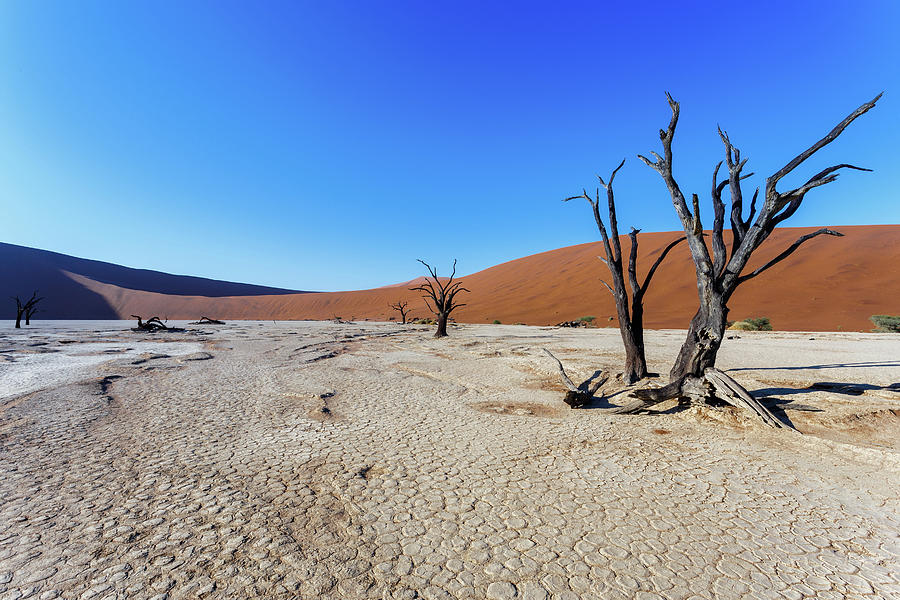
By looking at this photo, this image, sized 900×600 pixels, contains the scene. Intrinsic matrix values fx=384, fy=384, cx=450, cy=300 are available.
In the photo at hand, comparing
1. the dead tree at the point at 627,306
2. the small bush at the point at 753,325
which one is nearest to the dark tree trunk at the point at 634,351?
the dead tree at the point at 627,306

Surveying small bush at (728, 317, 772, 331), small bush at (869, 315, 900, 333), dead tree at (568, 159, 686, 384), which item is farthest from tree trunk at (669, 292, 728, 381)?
small bush at (869, 315, 900, 333)

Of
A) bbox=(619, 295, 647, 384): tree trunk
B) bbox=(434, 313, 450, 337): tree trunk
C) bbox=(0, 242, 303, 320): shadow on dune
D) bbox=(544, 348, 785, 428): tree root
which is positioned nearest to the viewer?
bbox=(544, 348, 785, 428): tree root

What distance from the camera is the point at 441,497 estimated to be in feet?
8.90

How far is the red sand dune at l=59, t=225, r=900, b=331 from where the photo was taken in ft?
75.6

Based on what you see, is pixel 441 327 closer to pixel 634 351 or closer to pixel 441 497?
pixel 634 351

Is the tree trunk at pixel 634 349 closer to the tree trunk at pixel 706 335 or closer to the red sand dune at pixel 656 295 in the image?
the tree trunk at pixel 706 335

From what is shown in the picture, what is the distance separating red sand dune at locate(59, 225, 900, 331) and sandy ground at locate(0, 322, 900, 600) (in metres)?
20.9

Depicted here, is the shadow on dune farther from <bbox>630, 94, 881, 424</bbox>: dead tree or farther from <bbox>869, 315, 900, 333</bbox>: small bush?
<bbox>869, 315, 900, 333</bbox>: small bush

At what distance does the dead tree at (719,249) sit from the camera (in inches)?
174

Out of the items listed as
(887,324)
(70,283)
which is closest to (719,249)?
(887,324)

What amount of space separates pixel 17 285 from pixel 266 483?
262ft

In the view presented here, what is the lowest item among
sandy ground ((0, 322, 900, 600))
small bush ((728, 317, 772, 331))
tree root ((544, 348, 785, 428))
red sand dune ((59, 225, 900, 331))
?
sandy ground ((0, 322, 900, 600))

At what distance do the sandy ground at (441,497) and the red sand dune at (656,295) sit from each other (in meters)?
20.9

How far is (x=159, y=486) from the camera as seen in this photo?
279cm
